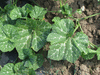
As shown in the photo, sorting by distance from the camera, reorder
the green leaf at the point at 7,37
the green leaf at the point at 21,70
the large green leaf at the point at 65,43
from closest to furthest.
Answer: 1. the large green leaf at the point at 65,43
2. the green leaf at the point at 7,37
3. the green leaf at the point at 21,70

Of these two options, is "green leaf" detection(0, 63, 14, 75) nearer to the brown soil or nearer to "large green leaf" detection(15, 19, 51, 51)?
"large green leaf" detection(15, 19, 51, 51)

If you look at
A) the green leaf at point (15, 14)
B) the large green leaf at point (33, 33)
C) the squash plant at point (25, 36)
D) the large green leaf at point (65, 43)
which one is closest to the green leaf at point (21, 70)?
the squash plant at point (25, 36)

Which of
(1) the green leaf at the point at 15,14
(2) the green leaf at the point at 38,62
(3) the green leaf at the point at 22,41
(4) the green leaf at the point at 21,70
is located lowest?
(4) the green leaf at the point at 21,70

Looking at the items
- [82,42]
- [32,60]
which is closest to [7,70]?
[32,60]

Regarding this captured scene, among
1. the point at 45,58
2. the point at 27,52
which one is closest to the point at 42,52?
the point at 45,58

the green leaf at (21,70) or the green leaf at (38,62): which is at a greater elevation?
the green leaf at (38,62)

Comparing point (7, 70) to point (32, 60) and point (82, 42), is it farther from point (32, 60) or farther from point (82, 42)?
point (82, 42)

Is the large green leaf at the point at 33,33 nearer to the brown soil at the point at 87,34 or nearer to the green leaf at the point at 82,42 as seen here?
the brown soil at the point at 87,34
